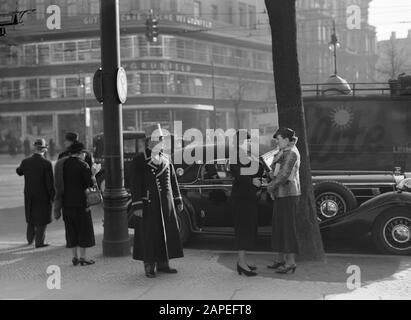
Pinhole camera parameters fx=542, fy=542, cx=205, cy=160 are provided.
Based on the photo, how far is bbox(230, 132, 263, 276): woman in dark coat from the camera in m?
6.86

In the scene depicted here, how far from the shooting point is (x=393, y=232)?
8078 mm

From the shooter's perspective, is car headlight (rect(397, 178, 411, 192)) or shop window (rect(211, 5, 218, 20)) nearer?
car headlight (rect(397, 178, 411, 192))

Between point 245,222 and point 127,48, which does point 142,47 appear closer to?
point 127,48

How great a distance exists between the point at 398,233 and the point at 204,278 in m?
3.17

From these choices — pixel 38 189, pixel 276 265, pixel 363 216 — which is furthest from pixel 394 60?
pixel 276 265

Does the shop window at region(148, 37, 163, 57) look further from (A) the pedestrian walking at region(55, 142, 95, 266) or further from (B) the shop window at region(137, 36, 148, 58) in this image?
(A) the pedestrian walking at region(55, 142, 95, 266)

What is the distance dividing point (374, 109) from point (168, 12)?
4525 cm

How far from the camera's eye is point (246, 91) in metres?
62.7

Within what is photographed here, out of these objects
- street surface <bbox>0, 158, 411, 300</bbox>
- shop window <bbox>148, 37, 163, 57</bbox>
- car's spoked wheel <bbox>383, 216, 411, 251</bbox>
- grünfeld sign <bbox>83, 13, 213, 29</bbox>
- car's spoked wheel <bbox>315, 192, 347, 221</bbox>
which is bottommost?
street surface <bbox>0, 158, 411, 300</bbox>

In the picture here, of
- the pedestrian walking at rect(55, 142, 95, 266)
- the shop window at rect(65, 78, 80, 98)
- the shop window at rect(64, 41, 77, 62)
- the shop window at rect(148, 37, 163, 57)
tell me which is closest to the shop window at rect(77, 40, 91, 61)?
the shop window at rect(64, 41, 77, 62)

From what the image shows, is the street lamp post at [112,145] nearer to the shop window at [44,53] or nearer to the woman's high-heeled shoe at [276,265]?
the woman's high-heeled shoe at [276,265]

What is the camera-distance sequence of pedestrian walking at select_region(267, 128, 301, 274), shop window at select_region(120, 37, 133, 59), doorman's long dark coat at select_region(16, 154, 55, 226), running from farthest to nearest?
shop window at select_region(120, 37, 133, 59), doorman's long dark coat at select_region(16, 154, 55, 226), pedestrian walking at select_region(267, 128, 301, 274)

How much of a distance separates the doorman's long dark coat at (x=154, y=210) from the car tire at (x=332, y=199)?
3025 millimetres

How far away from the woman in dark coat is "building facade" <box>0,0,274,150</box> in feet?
142
